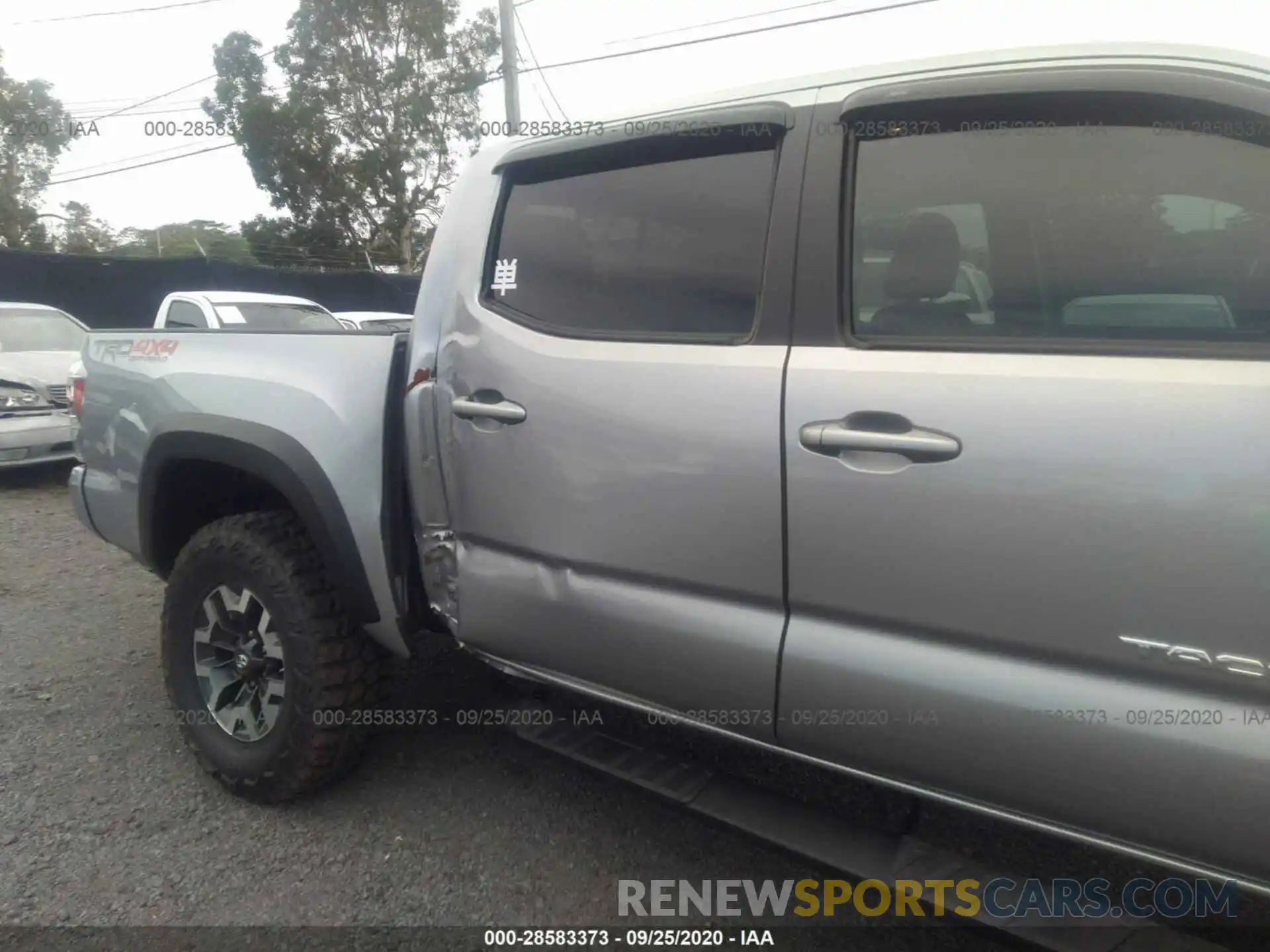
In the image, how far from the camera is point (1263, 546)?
1.34 metres

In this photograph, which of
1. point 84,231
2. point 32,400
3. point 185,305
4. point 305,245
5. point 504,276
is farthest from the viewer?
point 84,231

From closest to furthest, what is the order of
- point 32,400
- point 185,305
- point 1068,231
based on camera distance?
1. point 1068,231
2. point 32,400
3. point 185,305

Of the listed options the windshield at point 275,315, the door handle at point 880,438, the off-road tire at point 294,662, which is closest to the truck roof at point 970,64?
the door handle at point 880,438

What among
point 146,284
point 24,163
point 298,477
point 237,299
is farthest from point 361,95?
point 298,477

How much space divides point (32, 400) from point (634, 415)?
733 centimetres

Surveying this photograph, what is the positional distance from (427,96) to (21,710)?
1114 inches

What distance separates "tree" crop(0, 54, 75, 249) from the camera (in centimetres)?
3656

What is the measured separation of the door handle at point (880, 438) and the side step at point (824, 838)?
2.96ft

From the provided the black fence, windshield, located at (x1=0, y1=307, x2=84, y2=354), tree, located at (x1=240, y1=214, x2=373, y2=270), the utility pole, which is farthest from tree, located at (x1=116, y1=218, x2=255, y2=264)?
windshield, located at (x1=0, y1=307, x2=84, y2=354)

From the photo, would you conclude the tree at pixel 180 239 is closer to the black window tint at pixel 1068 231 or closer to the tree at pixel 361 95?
the tree at pixel 361 95

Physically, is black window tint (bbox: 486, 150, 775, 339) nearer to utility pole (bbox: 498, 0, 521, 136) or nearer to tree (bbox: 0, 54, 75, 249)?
utility pole (bbox: 498, 0, 521, 136)

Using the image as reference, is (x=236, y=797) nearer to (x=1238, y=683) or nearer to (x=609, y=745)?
(x=609, y=745)

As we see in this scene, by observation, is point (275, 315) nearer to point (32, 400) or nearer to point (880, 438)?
point (32, 400)

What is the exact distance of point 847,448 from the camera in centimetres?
172
